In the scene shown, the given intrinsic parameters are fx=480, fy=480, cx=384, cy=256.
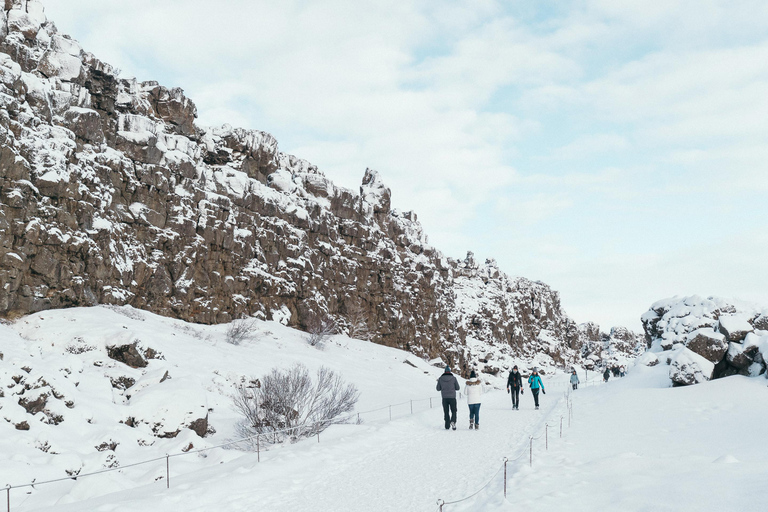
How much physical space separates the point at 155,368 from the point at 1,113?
14867 mm

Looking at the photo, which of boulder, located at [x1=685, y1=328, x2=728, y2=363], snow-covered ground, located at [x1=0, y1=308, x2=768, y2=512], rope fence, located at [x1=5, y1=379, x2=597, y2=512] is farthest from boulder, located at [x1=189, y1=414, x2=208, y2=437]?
boulder, located at [x1=685, y1=328, x2=728, y2=363]

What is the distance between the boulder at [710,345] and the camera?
58.0 feet

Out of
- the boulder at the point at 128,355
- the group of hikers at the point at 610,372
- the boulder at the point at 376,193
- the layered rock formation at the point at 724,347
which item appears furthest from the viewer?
the boulder at the point at 376,193

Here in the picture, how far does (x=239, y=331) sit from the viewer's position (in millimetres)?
32312

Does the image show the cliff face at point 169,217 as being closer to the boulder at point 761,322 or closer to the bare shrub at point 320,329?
the bare shrub at point 320,329

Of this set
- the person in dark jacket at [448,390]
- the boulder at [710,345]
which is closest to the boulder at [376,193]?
the boulder at [710,345]

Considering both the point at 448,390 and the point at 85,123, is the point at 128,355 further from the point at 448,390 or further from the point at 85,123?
the point at 85,123

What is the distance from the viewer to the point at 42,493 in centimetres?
1131

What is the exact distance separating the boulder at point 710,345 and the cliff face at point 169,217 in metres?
29.6

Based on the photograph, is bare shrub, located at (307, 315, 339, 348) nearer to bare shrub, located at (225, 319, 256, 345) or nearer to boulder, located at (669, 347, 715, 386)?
bare shrub, located at (225, 319, 256, 345)

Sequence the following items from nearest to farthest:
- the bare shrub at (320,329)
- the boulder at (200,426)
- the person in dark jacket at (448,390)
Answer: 1. the person in dark jacket at (448,390)
2. the boulder at (200,426)
3. the bare shrub at (320,329)

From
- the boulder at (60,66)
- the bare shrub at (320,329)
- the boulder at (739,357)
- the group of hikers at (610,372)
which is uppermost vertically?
the boulder at (60,66)

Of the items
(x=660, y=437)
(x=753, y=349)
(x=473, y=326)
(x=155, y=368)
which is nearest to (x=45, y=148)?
(x=155, y=368)

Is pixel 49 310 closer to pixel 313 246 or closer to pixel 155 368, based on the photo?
pixel 155 368
